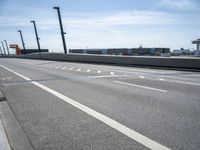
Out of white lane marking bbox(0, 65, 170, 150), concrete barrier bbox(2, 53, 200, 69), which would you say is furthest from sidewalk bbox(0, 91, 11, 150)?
concrete barrier bbox(2, 53, 200, 69)

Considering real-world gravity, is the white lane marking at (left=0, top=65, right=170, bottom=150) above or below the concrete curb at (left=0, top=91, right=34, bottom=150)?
below

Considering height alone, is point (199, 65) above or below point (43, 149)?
below

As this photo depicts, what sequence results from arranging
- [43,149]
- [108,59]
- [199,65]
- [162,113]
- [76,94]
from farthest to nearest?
[108,59] < [199,65] < [76,94] < [162,113] < [43,149]

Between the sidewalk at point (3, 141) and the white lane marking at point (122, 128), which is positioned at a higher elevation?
the sidewalk at point (3, 141)

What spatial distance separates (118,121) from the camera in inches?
262

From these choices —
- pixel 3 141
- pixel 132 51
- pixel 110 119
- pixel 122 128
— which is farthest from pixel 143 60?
pixel 132 51

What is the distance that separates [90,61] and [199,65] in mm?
18277

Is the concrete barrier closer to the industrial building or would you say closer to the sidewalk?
the sidewalk

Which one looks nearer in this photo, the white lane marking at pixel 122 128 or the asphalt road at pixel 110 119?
the white lane marking at pixel 122 128

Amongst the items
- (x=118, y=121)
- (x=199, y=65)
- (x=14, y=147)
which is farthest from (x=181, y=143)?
(x=199, y=65)

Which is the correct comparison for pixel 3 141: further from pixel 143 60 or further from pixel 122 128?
pixel 143 60

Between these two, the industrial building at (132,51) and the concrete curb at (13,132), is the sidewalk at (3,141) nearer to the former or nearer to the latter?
the concrete curb at (13,132)

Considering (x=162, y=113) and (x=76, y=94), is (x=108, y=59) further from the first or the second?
(x=162, y=113)

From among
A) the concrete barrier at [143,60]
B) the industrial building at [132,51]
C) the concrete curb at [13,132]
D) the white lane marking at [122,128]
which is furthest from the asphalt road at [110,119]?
the industrial building at [132,51]
